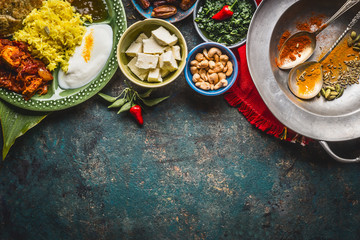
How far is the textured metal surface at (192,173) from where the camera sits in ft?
6.73

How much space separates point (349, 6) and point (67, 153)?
8.22 feet

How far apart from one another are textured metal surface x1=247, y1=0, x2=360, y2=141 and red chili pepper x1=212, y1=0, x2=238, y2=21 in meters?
0.22

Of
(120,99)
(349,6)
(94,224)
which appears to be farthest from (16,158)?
(349,6)

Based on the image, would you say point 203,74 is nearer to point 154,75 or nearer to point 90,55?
point 154,75

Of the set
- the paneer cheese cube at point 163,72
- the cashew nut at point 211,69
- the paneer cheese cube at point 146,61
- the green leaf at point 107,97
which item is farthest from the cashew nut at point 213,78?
the green leaf at point 107,97

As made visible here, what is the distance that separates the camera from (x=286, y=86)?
1951 mm

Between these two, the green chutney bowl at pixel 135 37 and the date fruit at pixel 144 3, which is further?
the date fruit at pixel 144 3

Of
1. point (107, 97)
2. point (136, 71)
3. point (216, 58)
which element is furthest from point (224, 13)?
point (107, 97)

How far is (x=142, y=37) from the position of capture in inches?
72.8

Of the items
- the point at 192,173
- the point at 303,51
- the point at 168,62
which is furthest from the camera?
the point at 192,173

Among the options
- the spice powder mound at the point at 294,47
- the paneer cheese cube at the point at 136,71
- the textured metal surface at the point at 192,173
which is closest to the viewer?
the paneer cheese cube at the point at 136,71

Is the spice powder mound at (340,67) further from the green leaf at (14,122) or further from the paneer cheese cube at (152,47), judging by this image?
the green leaf at (14,122)

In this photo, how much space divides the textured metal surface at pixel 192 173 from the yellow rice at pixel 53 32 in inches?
16.9

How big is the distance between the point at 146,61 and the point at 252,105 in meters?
0.93
